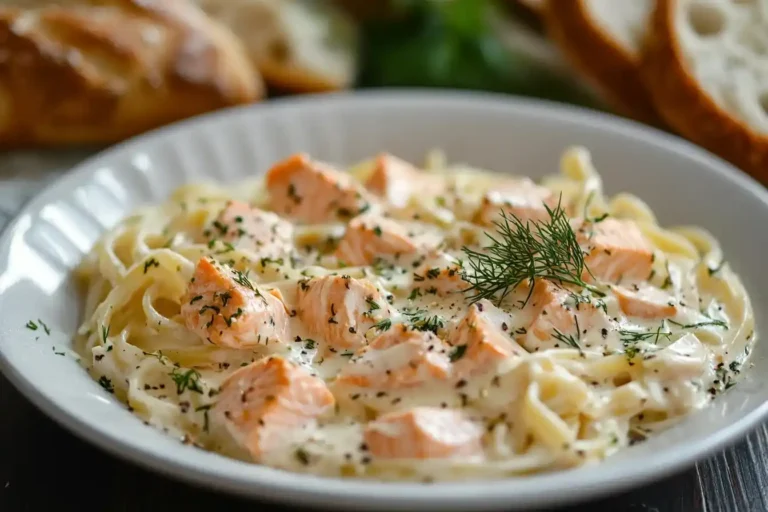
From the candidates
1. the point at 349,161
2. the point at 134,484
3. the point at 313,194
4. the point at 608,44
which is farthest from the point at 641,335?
the point at 608,44

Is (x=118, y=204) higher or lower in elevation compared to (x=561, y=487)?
lower

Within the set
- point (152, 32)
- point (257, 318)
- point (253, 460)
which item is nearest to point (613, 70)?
point (152, 32)

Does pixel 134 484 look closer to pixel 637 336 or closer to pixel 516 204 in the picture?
pixel 637 336

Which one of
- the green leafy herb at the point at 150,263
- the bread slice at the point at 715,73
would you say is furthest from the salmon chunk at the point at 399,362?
the bread slice at the point at 715,73

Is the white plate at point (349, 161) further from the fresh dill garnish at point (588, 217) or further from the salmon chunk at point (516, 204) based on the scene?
the salmon chunk at point (516, 204)

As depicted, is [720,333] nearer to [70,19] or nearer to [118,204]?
[118,204]
